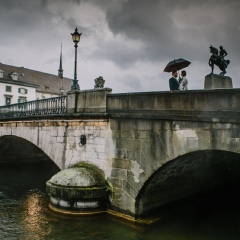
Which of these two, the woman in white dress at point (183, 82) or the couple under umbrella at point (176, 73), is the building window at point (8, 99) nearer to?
the couple under umbrella at point (176, 73)

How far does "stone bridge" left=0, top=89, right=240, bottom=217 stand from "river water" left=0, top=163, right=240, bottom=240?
56 cm

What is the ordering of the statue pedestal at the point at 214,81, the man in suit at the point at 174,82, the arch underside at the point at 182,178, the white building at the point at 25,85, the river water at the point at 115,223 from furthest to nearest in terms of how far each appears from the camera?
the white building at the point at 25,85, the man in suit at the point at 174,82, the arch underside at the point at 182,178, the statue pedestal at the point at 214,81, the river water at the point at 115,223

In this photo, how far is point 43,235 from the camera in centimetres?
694

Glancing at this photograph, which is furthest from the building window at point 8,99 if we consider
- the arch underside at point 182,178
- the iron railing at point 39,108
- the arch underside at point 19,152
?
the arch underside at point 182,178

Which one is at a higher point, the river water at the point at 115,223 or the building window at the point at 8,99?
the building window at the point at 8,99

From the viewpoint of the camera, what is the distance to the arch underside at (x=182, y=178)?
7.37 metres

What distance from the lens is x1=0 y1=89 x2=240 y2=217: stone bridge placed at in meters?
5.94

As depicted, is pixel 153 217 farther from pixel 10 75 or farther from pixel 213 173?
pixel 10 75

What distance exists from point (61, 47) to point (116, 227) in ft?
194

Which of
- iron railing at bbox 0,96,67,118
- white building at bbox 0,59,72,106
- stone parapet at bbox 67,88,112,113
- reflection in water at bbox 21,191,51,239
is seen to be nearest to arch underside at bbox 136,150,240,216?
reflection in water at bbox 21,191,51,239

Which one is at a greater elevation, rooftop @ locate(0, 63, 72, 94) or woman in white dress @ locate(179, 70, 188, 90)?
rooftop @ locate(0, 63, 72, 94)

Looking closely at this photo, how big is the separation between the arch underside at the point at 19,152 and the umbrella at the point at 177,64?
1376cm

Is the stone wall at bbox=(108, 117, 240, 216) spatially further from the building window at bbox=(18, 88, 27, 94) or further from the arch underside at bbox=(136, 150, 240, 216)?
the building window at bbox=(18, 88, 27, 94)

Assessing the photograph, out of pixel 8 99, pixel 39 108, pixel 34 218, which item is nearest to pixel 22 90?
pixel 8 99
